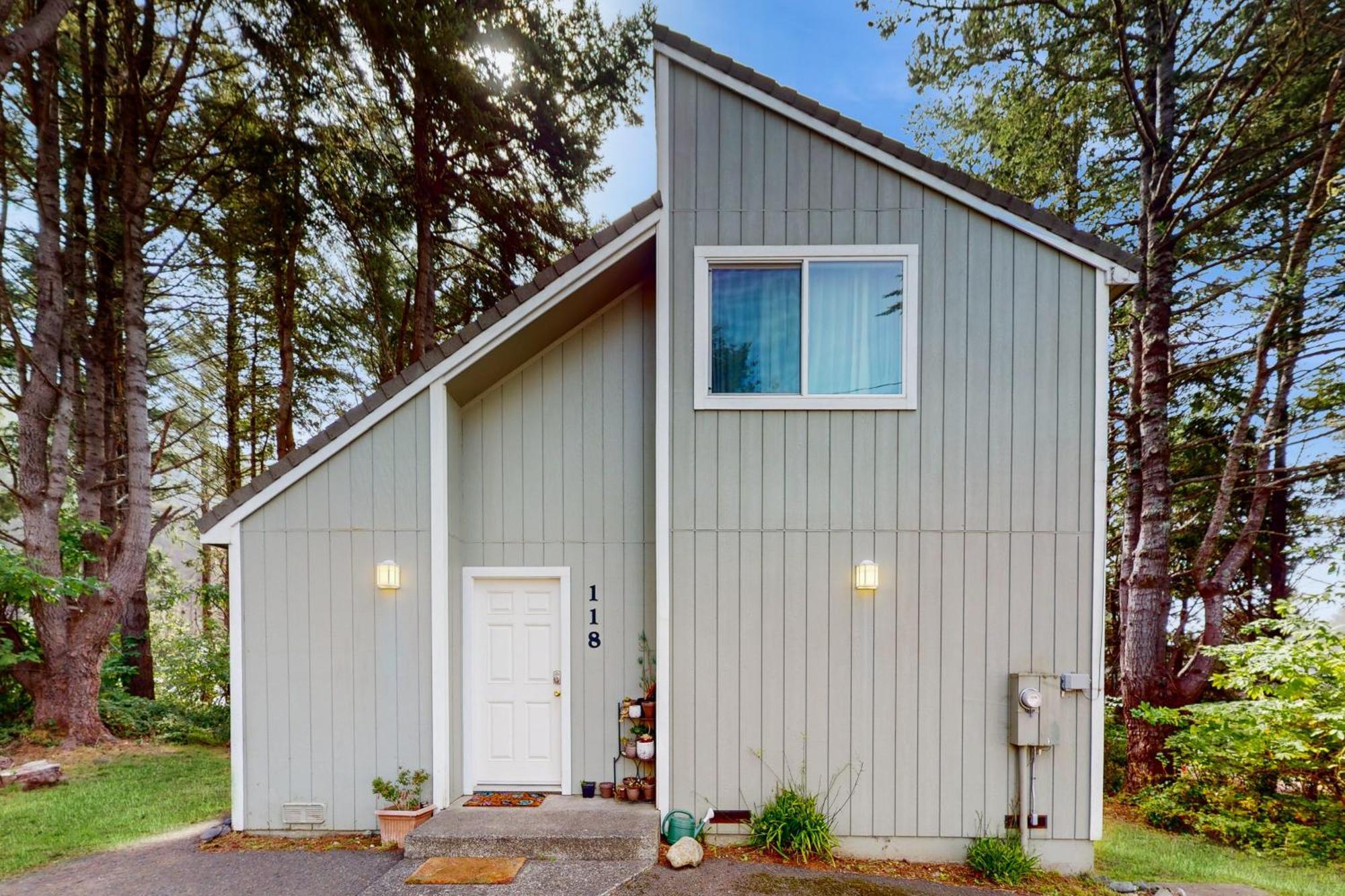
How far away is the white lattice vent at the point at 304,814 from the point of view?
442 centimetres

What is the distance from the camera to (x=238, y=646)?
14.6 ft

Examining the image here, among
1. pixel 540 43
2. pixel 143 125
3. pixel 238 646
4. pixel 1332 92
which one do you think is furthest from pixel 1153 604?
pixel 143 125

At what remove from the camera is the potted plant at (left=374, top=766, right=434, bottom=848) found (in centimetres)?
425

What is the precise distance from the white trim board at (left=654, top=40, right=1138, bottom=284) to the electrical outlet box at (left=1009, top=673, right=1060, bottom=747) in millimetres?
3016

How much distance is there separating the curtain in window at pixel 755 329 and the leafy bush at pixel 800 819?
2.96 meters

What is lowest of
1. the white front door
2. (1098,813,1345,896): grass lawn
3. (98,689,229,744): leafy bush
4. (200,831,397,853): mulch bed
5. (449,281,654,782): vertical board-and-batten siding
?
(98,689,229,744): leafy bush

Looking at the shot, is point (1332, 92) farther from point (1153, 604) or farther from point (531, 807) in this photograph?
point (531, 807)

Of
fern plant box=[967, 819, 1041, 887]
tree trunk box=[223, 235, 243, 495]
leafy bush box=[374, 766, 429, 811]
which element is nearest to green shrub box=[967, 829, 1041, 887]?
fern plant box=[967, 819, 1041, 887]

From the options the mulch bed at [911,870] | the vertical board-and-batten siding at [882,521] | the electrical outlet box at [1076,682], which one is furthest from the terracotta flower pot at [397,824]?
the electrical outlet box at [1076,682]

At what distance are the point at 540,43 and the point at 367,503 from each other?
275 inches

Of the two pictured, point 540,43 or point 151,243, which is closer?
point 540,43

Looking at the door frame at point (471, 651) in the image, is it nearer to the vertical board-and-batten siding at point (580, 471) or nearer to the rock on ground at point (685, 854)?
the vertical board-and-batten siding at point (580, 471)

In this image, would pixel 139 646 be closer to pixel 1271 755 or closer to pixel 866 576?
pixel 866 576

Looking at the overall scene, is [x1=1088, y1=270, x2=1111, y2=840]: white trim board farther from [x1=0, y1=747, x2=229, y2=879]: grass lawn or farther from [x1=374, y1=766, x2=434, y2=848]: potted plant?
[x1=0, y1=747, x2=229, y2=879]: grass lawn
